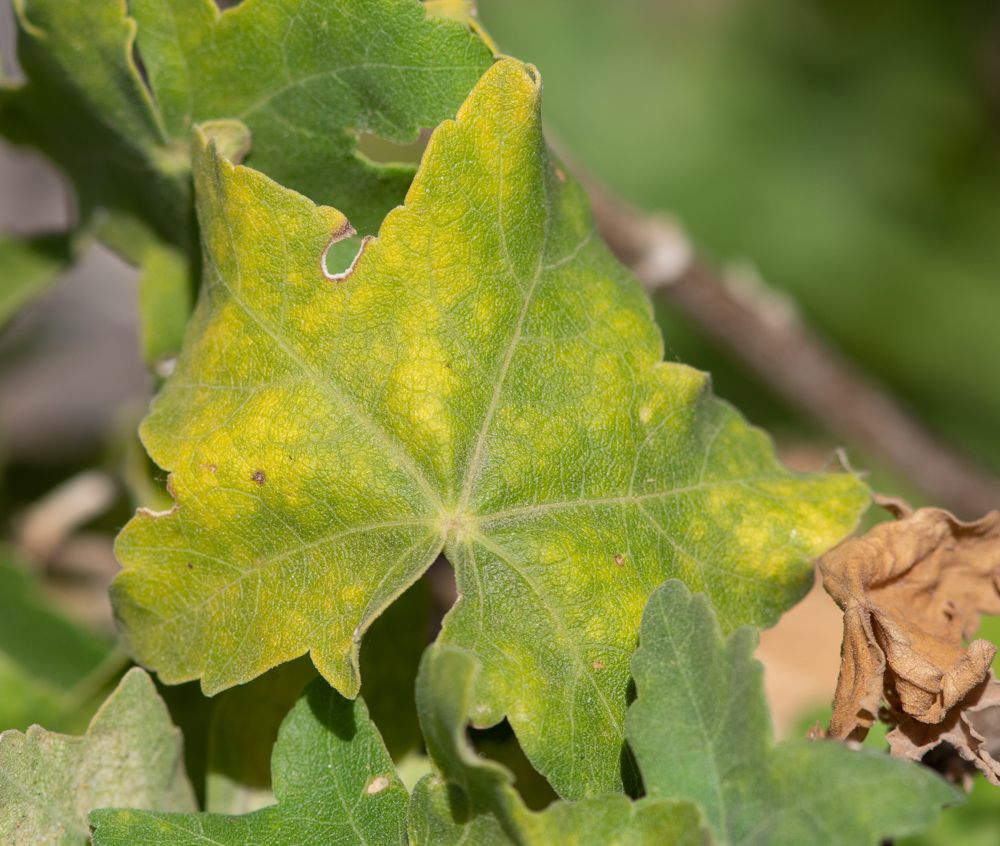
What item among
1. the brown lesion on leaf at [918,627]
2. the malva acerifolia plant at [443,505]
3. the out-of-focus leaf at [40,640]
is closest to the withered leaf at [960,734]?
the brown lesion on leaf at [918,627]

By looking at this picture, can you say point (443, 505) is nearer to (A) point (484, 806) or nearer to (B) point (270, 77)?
(A) point (484, 806)

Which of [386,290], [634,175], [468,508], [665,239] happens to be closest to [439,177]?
[386,290]

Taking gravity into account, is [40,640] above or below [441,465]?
below

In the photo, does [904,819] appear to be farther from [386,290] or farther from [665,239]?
[665,239]

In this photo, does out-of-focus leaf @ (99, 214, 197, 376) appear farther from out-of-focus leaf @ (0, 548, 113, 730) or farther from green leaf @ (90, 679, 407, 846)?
out-of-focus leaf @ (0, 548, 113, 730)

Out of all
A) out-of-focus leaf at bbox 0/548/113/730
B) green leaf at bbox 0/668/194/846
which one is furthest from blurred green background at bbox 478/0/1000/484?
green leaf at bbox 0/668/194/846

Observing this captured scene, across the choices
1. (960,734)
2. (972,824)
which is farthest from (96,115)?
(972,824)

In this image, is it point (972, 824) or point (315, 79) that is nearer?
point (315, 79)
